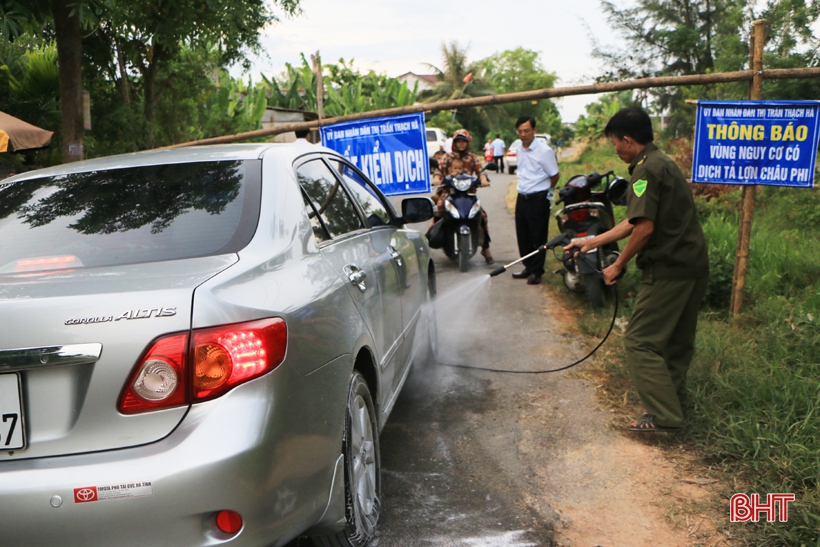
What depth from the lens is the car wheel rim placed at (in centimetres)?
287

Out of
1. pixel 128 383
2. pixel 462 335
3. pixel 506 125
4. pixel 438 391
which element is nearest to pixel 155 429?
pixel 128 383

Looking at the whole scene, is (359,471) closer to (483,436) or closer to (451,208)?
(483,436)

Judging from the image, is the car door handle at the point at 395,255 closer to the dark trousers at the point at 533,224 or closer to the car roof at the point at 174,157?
the car roof at the point at 174,157

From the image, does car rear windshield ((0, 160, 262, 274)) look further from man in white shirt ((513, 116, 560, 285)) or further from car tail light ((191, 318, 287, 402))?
man in white shirt ((513, 116, 560, 285))

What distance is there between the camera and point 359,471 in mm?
2914

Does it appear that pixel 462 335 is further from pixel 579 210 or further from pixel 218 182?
pixel 218 182

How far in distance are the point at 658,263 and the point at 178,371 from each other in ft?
9.84

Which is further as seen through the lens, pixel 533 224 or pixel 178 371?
pixel 533 224

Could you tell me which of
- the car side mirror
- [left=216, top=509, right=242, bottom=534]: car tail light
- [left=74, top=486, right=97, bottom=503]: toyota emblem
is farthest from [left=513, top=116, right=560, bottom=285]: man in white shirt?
[left=74, top=486, right=97, bottom=503]: toyota emblem

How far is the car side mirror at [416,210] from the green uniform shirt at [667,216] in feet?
4.36

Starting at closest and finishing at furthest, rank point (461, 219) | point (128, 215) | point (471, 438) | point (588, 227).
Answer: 1. point (128, 215)
2. point (471, 438)
3. point (588, 227)
4. point (461, 219)

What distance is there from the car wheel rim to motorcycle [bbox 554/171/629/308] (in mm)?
4024

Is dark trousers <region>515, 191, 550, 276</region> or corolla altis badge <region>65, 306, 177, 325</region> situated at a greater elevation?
corolla altis badge <region>65, 306, 177, 325</region>

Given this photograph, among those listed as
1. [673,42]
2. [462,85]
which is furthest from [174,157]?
[462,85]
